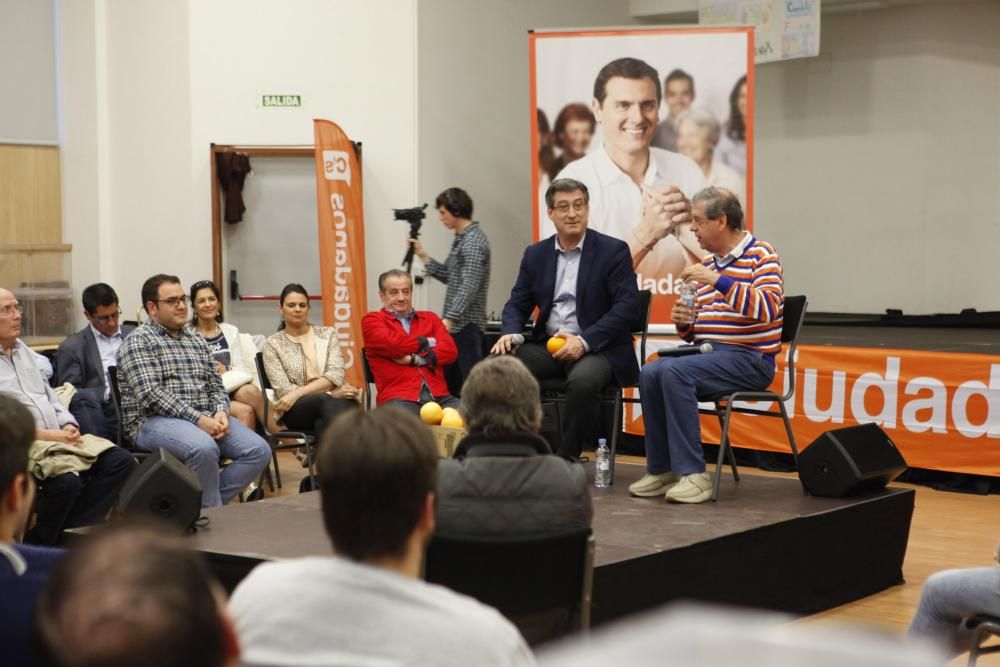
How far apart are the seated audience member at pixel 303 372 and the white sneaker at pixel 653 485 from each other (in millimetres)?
1601

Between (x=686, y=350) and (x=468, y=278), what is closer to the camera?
(x=686, y=350)

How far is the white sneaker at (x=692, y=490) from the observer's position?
4.37 meters

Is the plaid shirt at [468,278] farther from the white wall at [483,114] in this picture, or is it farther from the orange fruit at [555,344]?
the orange fruit at [555,344]

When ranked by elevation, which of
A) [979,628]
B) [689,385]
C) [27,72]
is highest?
[27,72]

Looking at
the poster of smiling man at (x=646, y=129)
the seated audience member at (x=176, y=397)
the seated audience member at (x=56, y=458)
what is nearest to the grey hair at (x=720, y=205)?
the seated audience member at (x=176, y=397)

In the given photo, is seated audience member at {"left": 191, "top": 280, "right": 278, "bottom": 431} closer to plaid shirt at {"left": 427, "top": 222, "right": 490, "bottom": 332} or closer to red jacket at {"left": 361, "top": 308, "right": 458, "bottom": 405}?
red jacket at {"left": 361, "top": 308, "right": 458, "bottom": 405}

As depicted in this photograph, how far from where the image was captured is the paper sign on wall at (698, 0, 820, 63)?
9.27 meters

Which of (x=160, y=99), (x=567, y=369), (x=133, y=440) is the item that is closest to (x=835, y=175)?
(x=160, y=99)

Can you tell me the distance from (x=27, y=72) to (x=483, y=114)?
10.5 feet

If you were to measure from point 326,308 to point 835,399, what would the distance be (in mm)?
3132

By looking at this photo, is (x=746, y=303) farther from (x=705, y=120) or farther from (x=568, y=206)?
(x=705, y=120)

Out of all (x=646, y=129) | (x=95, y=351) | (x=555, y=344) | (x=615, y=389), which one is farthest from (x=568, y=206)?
(x=646, y=129)

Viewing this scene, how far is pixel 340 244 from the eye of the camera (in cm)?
764

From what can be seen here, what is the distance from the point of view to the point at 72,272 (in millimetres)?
8344
